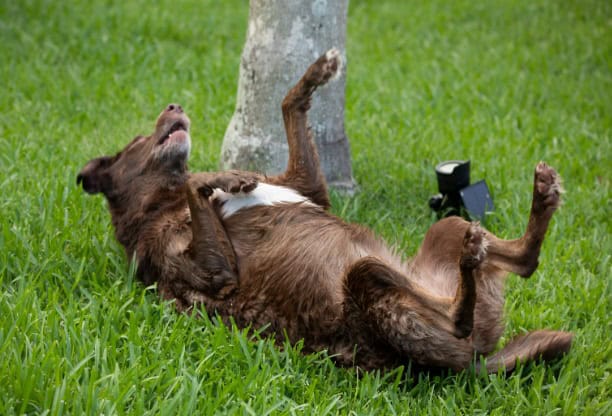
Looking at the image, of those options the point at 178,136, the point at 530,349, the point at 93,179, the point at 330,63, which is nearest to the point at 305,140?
the point at 330,63

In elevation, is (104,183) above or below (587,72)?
below

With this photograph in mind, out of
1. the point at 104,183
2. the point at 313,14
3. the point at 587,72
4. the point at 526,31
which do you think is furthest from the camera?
the point at 526,31

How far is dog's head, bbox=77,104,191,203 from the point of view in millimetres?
4473

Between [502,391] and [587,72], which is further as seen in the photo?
[587,72]

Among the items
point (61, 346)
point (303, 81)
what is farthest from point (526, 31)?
point (61, 346)

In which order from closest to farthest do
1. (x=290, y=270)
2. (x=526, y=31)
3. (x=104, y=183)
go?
1. (x=290, y=270)
2. (x=104, y=183)
3. (x=526, y=31)

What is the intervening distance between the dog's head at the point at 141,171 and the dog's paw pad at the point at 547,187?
2032mm

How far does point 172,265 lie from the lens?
396cm

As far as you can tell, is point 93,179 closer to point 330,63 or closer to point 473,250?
point 330,63

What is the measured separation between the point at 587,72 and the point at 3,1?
683 cm

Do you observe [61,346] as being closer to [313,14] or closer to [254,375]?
[254,375]

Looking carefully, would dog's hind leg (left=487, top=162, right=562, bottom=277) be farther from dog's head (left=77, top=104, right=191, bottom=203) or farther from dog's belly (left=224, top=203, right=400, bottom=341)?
dog's head (left=77, top=104, right=191, bottom=203)

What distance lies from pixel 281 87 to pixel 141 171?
1355 mm

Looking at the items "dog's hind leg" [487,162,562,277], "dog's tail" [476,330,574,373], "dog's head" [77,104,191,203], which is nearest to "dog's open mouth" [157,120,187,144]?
"dog's head" [77,104,191,203]
